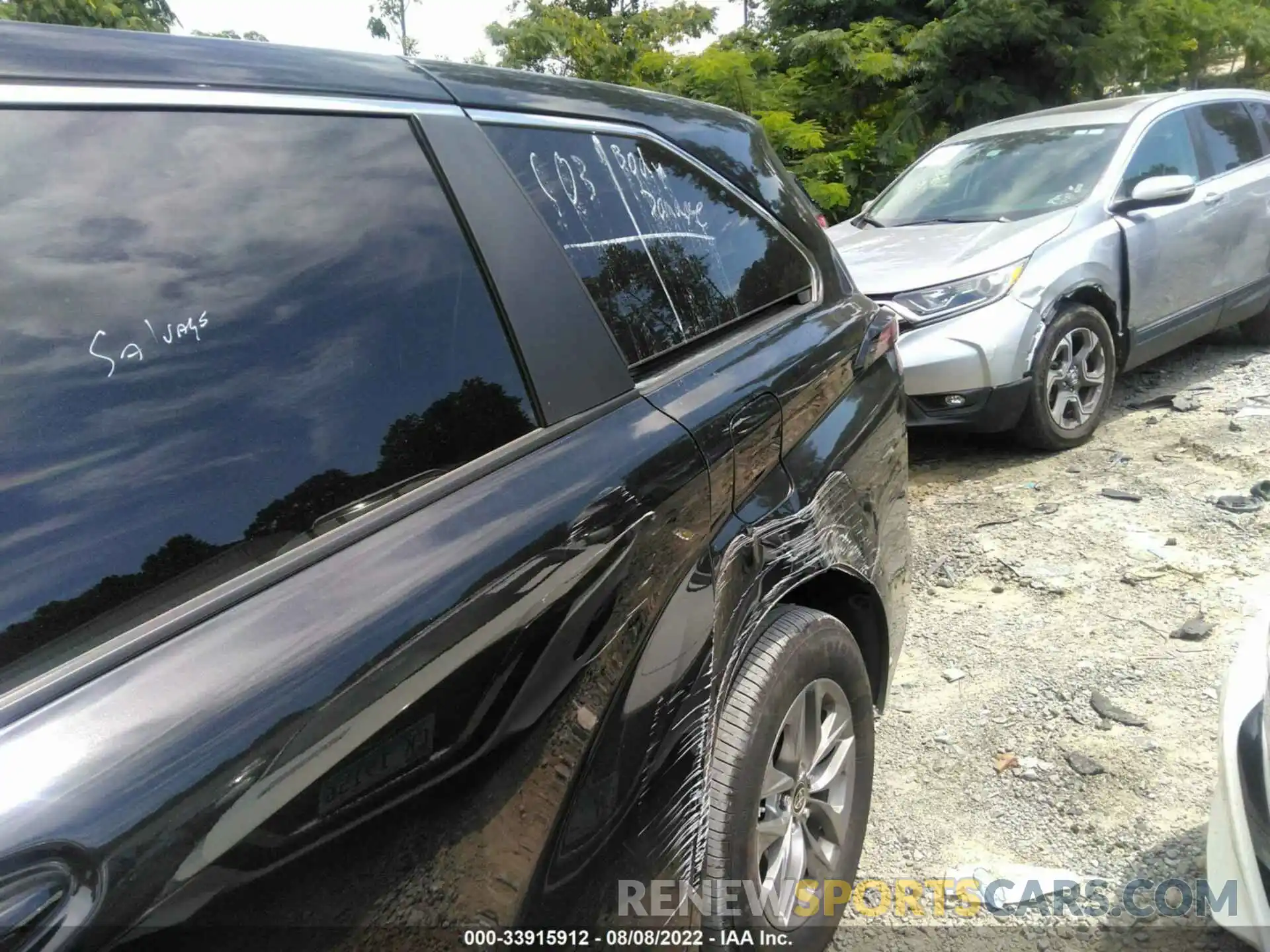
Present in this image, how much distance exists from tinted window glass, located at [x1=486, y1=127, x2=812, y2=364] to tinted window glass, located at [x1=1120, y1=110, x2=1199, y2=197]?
4.21 meters

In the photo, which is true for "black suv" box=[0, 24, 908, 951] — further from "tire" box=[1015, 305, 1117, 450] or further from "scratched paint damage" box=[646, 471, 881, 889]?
"tire" box=[1015, 305, 1117, 450]

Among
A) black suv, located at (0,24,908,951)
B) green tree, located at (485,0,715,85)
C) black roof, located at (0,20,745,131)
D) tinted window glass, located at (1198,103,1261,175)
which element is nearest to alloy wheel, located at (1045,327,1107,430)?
tinted window glass, located at (1198,103,1261,175)

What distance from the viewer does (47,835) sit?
88 centimetres

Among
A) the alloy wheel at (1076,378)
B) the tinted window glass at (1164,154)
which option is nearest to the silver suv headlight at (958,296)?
the alloy wheel at (1076,378)

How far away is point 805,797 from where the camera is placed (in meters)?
2.07

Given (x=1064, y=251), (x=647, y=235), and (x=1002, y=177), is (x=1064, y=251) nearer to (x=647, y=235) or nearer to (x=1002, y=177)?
(x=1002, y=177)

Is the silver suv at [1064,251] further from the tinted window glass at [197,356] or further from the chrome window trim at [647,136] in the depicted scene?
the tinted window glass at [197,356]

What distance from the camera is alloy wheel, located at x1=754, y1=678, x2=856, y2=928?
1940 mm

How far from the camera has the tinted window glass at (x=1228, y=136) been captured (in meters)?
6.24

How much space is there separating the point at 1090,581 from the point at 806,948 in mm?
2408

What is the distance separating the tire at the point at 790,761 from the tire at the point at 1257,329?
6.29 meters

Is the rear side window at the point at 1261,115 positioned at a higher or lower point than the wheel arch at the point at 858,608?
lower

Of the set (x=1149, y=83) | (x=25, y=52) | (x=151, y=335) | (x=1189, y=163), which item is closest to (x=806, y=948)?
(x=151, y=335)

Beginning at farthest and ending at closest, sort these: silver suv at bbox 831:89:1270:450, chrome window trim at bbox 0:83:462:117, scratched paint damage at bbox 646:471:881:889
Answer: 1. silver suv at bbox 831:89:1270:450
2. scratched paint damage at bbox 646:471:881:889
3. chrome window trim at bbox 0:83:462:117
